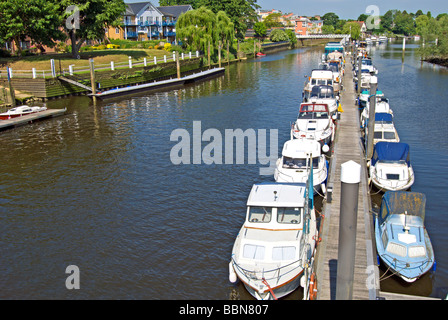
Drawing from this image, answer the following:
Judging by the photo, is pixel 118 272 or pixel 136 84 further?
pixel 136 84

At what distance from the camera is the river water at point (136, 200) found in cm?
1678

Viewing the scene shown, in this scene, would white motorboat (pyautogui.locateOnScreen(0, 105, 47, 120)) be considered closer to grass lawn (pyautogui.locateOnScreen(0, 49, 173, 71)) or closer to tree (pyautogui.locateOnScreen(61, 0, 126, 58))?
grass lawn (pyautogui.locateOnScreen(0, 49, 173, 71))

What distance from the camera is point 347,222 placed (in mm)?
10383

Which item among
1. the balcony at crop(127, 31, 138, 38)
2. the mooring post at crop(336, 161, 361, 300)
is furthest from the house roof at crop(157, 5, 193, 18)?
the mooring post at crop(336, 161, 361, 300)

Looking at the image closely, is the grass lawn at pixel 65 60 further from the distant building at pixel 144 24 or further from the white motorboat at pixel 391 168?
the white motorboat at pixel 391 168

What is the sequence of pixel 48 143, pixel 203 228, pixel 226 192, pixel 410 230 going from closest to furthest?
pixel 410 230
pixel 203 228
pixel 226 192
pixel 48 143

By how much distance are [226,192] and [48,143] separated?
1751cm

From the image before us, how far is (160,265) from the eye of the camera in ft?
57.9

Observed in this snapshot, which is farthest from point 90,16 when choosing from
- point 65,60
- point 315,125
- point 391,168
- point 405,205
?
point 405,205

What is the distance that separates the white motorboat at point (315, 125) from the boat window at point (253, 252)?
14243mm

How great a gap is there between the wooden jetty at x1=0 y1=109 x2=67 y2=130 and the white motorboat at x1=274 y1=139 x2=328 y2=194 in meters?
26.6

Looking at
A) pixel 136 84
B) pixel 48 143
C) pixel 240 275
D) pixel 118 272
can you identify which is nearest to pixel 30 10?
pixel 136 84

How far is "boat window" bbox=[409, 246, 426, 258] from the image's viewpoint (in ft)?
52.1

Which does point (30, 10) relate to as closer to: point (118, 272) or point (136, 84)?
point (136, 84)
